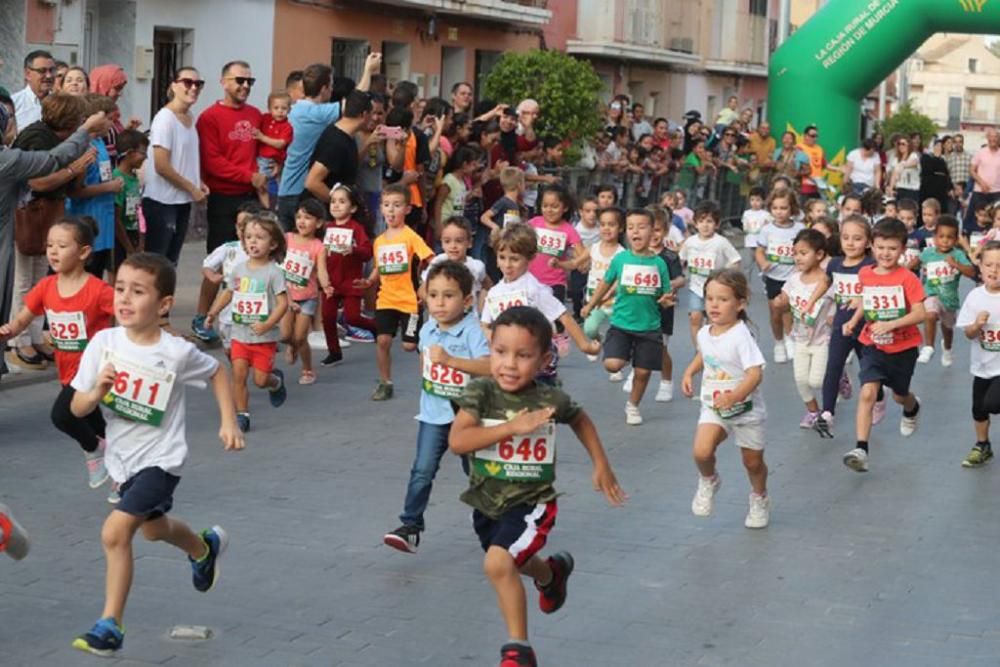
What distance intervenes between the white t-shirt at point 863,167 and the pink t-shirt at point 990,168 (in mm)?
2778

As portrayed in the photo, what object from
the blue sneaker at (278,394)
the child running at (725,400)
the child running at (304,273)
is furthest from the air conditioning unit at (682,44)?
the child running at (725,400)

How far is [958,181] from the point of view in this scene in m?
35.4

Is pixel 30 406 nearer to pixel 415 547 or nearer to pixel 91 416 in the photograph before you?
pixel 91 416

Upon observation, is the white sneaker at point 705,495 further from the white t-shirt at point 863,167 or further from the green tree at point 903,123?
the green tree at point 903,123

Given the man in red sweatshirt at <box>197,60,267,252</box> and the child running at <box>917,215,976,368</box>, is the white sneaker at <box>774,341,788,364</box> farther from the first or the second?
the man in red sweatshirt at <box>197,60,267,252</box>

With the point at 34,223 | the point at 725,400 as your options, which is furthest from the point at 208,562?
the point at 34,223

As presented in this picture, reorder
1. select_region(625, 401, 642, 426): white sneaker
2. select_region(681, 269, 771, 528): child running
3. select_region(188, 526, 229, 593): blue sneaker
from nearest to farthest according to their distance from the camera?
select_region(188, 526, 229, 593): blue sneaker
select_region(681, 269, 771, 528): child running
select_region(625, 401, 642, 426): white sneaker

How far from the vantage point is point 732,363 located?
9.12 m

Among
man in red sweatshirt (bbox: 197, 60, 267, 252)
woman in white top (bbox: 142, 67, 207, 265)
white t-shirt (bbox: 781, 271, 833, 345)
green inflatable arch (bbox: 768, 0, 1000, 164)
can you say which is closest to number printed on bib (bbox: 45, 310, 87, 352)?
woman in white top (bbox: 142, 67, 207, 265)

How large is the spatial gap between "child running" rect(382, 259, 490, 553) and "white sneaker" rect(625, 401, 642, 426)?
3.93 m

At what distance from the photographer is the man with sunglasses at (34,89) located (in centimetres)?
1285


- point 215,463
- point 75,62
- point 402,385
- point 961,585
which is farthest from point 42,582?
point 75,62

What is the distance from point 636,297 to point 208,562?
19.8 feet

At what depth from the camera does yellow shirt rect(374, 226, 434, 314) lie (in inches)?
497
